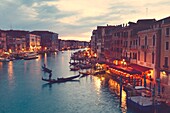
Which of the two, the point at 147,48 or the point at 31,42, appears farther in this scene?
the point at 31,42

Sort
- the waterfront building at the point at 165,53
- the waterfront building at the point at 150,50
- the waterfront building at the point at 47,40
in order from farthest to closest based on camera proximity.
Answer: the waterfront building at the point at 47,40 < the waterfront building at the point at 150,50 < the waterfront building at the point at 165,53

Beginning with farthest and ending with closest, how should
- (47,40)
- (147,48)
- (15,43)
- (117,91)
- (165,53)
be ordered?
(47,40) < (15,43) < (147,48) < (117,91) < (165,53)

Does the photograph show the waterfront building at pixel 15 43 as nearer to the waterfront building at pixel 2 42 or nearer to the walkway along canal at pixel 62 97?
the waterfront building at pixel 2 42

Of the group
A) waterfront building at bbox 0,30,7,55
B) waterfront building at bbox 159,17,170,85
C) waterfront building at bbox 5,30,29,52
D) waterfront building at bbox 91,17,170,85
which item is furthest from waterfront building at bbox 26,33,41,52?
waterfront building at bbox 159,17,170,85

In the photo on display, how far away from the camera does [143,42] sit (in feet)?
97.3

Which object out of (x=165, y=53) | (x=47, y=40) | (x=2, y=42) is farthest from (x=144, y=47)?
(x=47, y=40)

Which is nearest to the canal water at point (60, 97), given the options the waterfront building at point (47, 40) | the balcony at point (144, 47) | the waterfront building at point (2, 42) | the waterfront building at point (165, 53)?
the waterfront building at point (165, 53)

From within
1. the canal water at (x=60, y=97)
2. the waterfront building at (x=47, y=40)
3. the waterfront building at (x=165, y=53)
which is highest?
the waterfront building at (x=47, y=40)

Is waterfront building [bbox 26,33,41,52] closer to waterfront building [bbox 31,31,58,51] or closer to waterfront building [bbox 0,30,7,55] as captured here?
waterfront building [bbox 31,31,58,51]

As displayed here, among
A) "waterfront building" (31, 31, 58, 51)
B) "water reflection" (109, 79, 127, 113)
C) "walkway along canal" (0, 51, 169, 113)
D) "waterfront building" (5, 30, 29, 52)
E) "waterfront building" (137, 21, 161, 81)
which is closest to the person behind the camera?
"water reflection" (109, 79, 127, 113)

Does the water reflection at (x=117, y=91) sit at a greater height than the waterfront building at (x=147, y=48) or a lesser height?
lesser

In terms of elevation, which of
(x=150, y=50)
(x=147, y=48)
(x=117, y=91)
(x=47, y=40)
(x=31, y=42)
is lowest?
(x=117, y=91)

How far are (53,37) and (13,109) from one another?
146310 millimetres

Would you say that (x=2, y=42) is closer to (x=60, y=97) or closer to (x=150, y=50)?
(x=60, y=97)
